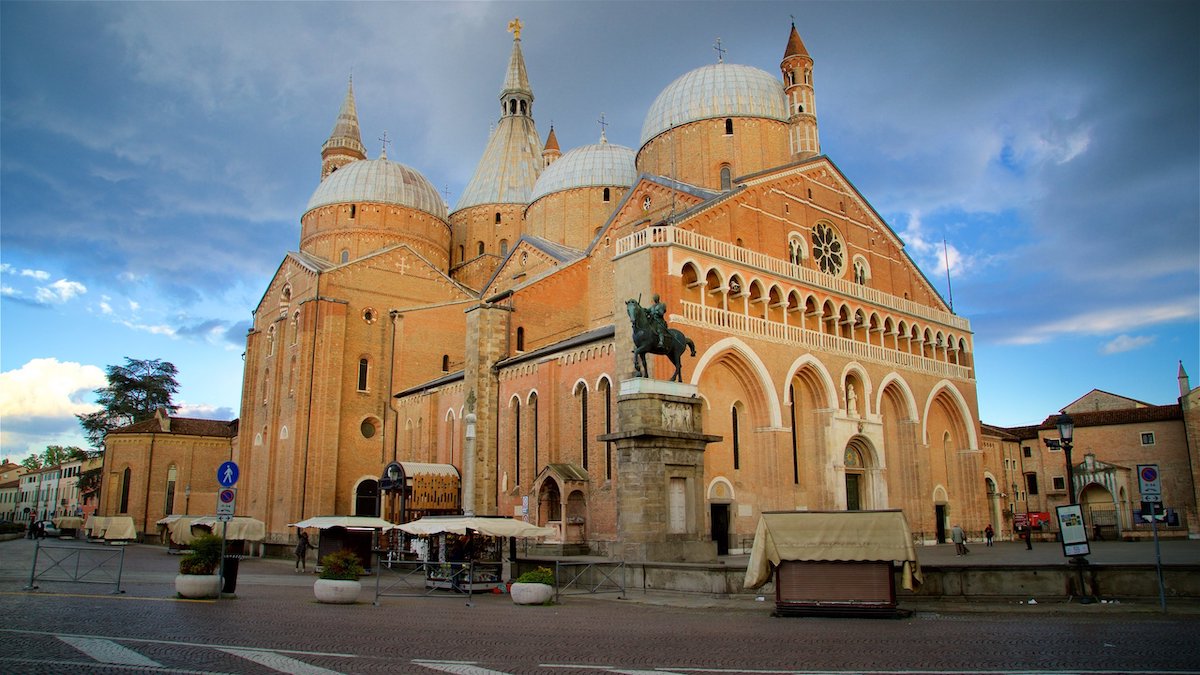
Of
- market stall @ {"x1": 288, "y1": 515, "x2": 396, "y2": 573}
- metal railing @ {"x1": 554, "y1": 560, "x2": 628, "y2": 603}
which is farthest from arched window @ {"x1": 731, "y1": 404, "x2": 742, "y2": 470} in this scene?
market stall @ {"x1": 288, "y1": 515, "x2": 396, "y2": 573}

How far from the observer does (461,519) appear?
60.7 feet

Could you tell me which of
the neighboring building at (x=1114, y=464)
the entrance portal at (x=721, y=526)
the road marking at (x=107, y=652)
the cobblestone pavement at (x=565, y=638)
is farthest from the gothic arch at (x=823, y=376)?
the road marking at (x=107, y=652)

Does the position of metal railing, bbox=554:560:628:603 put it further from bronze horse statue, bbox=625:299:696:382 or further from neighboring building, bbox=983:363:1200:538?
neighboring building, bbox=983:363:1200:538

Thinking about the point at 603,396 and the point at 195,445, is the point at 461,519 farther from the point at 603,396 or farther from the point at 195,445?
the point at 195,445

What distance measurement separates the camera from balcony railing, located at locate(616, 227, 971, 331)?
26750 millimetres

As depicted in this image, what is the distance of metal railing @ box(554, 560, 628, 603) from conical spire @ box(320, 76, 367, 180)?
5458 centimetres

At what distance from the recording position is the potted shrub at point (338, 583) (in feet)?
47.7

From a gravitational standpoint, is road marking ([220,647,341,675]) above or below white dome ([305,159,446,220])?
below

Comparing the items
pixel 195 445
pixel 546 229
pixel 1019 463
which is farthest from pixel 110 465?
pixel 1019 463

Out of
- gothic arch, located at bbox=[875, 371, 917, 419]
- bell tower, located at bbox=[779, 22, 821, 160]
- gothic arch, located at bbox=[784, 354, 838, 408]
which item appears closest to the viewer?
gothic arch, located at bbox=[784, 354, 838, 408]

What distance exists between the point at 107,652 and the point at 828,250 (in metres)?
30.8

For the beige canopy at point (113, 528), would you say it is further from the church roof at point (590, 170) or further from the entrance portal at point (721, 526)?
the entrance portal at point (721, 526)

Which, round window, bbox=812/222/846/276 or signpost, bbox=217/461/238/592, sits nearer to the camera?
signpost, bbox=217/461/238/592

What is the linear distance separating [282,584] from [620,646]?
12.7 metres
